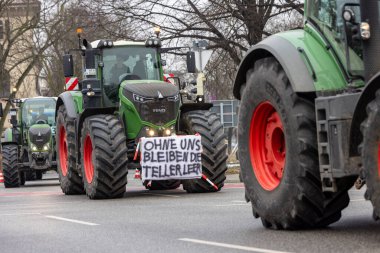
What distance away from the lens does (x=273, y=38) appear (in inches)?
384

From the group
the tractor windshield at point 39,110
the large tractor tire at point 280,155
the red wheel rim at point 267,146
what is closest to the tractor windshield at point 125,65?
the large tractor tire at point 280,155

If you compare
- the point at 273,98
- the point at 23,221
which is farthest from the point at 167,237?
the point at 23,221

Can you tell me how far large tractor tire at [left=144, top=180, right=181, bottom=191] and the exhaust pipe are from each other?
11.0 m

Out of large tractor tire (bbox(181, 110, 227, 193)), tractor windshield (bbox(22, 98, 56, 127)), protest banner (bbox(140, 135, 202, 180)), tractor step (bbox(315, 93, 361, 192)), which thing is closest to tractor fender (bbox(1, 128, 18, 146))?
tractor windshield (bbox(22, 98, 56, 127))

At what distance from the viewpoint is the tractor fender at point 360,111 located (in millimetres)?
7828

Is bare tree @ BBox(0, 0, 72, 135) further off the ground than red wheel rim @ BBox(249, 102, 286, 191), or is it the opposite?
bare tree @ BBox(0, 0, 72, 135)

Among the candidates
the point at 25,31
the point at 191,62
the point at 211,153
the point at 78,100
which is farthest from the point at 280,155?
the point at 25,31

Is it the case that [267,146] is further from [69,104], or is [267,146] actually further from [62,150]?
[62,150]

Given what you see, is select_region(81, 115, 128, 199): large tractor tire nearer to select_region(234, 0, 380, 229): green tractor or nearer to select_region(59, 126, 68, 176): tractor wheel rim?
select_region(59, 126, 68, 176): tractor wheel rim

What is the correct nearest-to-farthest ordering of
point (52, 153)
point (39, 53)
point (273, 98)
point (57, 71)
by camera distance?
point (273, 98)
point (52, 153)
point (39, 53)
point (57, 71)

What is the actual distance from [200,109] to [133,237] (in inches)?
350

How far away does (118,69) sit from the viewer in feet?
61.0

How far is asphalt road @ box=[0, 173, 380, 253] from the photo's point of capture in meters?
8.48

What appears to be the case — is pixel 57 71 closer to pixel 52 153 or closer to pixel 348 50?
pixel 52 153
